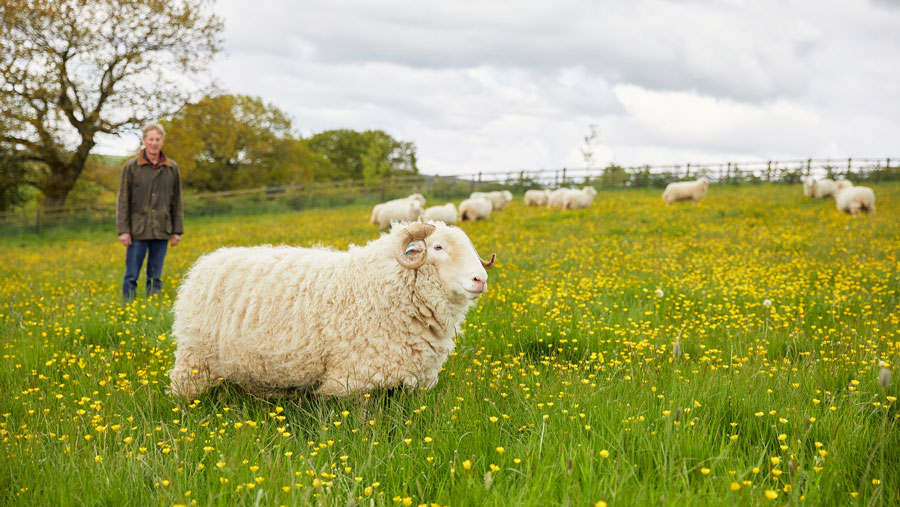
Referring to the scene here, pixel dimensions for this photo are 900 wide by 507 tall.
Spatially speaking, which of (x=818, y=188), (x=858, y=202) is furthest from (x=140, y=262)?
(x=818, y=188)

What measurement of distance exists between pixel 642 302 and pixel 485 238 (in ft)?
21.5

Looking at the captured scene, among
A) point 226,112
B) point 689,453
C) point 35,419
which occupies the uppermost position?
point 226,112

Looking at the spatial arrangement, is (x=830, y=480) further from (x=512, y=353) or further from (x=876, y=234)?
(x=876, y=234)

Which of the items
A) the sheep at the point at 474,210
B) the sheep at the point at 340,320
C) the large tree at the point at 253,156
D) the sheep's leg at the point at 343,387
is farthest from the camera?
the large tree at the point at 253,156

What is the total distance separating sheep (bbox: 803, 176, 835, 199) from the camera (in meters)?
21.5

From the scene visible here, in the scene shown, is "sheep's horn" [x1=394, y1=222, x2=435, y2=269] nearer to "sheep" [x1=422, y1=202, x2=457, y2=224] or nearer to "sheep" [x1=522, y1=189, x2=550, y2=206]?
"sheep" [x1=422, y1=202, x2=457, y2=224]

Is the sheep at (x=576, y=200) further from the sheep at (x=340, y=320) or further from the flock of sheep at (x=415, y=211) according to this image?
the sheep at (x=340, y=320)

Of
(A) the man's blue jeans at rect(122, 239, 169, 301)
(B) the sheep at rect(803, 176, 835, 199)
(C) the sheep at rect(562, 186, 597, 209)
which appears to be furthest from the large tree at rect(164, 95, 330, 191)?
(B) the sheep at rect(803, 176, 835, 199)

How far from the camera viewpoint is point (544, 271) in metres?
8.51

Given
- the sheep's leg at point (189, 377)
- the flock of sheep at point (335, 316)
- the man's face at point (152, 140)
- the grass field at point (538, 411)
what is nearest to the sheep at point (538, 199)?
the grass field at point (538, 411)

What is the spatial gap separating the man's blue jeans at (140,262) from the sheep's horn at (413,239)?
488cm

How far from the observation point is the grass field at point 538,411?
2479 millimetres

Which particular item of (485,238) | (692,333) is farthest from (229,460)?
(485,238)

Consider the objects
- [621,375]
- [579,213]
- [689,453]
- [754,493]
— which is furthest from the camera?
[579,213]
